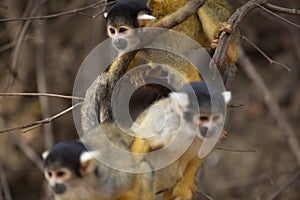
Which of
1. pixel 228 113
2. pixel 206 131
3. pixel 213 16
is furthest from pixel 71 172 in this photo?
pixel 228 113

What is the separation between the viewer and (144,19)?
3129 mm

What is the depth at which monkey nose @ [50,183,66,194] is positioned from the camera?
7.41 feet

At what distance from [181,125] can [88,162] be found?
Result: 42 centimetres

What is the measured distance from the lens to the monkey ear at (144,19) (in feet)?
10.2

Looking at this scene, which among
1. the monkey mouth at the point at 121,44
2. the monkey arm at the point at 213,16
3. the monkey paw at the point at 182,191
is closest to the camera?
the monkey paw at the point at 182,191

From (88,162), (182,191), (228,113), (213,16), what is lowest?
(228,113)

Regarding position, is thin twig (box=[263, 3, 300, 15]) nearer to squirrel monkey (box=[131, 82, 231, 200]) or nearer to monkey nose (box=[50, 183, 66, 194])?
squirrel monkey (box=[131, 82, 231, 200])

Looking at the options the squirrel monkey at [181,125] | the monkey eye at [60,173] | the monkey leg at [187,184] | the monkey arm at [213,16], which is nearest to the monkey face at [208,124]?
the squirrel monkey at [181,125]

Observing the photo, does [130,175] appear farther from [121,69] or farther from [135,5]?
[135,5]

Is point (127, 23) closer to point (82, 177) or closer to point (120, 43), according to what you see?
point (120, 43)

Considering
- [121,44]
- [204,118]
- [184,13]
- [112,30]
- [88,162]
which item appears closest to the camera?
[88,162]

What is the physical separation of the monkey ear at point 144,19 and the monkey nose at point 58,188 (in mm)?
1107

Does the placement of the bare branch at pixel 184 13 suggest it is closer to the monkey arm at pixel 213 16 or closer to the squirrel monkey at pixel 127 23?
the squirrel monkey at pixel 127 23

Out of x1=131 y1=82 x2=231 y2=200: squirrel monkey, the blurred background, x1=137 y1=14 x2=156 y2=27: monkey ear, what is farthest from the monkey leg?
the blurred background
